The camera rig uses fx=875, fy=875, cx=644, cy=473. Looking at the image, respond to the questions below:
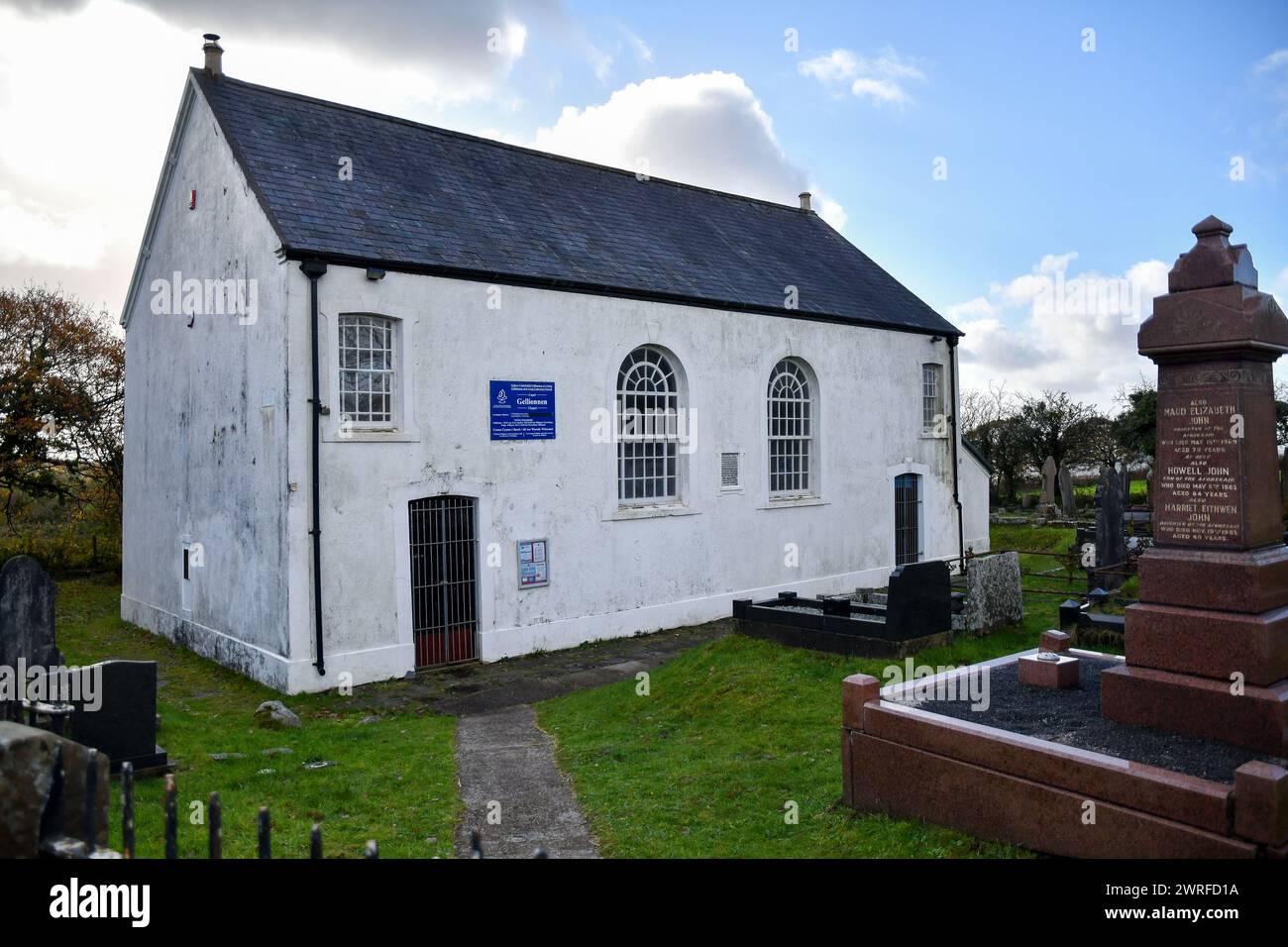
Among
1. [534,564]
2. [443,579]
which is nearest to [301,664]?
[443,579]

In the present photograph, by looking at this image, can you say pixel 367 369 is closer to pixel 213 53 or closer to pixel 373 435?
pixel 373 435

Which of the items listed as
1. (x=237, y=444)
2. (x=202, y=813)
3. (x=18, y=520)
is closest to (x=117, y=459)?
(x=18, y=520)

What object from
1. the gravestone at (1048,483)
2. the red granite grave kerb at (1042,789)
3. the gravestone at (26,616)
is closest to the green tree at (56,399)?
the gravestone at (26,616)

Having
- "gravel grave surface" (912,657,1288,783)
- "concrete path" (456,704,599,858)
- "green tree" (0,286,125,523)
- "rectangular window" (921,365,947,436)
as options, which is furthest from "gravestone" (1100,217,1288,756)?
"green tree" (0,286,125,523)

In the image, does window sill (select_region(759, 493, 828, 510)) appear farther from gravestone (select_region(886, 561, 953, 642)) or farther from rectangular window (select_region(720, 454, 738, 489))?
gravestone (select_region(886, 561, 953, 642))

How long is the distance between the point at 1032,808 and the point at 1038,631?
8.07 m

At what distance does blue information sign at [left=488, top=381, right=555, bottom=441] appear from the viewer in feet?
48.2

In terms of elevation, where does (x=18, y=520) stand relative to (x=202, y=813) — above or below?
above

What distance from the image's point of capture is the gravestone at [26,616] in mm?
8695

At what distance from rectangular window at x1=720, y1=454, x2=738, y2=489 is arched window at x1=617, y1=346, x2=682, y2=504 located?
106cm
